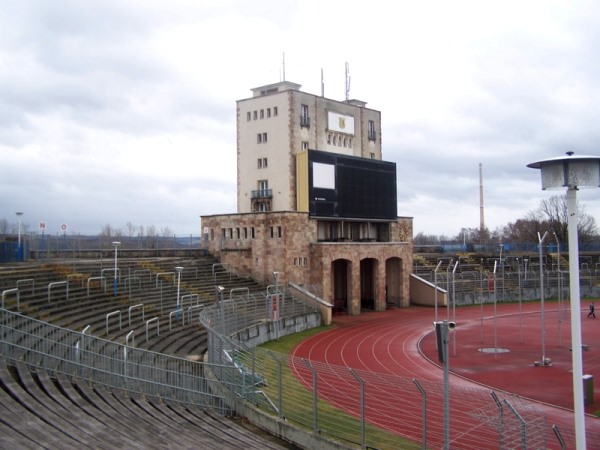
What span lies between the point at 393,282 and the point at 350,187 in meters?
11.7

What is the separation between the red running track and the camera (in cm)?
1566

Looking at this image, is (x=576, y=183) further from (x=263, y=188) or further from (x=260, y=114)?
(x=260, y=114)

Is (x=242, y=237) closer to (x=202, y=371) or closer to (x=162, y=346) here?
(x=162, y=346)

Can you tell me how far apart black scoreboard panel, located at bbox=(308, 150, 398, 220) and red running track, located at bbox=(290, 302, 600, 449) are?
8.50 meters

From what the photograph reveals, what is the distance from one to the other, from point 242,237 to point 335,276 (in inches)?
389

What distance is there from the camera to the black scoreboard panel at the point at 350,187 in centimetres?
4425

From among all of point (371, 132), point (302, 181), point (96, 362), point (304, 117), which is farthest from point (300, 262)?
point (96, 362)

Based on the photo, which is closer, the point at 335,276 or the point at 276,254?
the point at 276,254

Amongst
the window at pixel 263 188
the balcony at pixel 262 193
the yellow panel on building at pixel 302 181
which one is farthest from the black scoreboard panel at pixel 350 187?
the window at pixel 263 188

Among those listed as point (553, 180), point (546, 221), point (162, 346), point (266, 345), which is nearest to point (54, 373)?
point (162, 346)

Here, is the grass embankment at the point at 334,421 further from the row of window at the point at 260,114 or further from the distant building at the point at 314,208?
the row of window at the point at 260,114

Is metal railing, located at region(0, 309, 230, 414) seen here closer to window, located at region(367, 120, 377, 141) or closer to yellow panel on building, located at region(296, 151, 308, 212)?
yellow panel on building, located at region(296, 151, 308, 212)

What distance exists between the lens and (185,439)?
40.3 ft

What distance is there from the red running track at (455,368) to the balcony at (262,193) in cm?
1206
